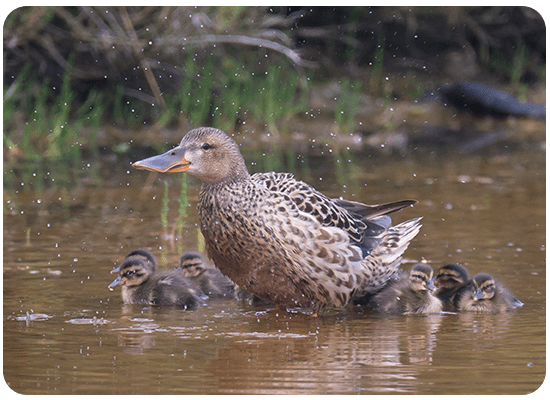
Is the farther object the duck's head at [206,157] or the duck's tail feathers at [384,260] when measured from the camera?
the duck's tail feathers at [384,260]

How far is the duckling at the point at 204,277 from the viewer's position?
15.7 feet

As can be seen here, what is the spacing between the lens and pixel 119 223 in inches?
242

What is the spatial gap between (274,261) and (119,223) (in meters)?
2.29

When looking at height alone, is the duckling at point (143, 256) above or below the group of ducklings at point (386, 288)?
above

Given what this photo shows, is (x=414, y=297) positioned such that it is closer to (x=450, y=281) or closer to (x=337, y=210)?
(x=450, y=281)

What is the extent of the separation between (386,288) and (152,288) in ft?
4.18

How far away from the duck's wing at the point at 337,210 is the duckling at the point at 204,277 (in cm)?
72

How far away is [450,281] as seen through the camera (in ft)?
15.3

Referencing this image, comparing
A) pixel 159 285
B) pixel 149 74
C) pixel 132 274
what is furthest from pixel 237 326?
pixel 149 74

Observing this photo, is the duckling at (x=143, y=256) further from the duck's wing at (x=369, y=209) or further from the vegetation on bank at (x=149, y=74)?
the vegetation on bank at (x=149, y=74)

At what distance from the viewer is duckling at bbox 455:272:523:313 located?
4301 mm

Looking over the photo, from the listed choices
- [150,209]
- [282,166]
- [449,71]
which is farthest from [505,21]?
[150,209]

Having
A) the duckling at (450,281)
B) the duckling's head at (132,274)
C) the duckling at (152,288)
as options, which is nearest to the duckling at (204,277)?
the duckling at (152,288)

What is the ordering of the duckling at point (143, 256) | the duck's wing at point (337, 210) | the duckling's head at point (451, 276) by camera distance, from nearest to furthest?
1. the duck's wing at point (337, 210)
2. the duckling's head at point (451, 276)
3. the duckling at point (143, 256)
